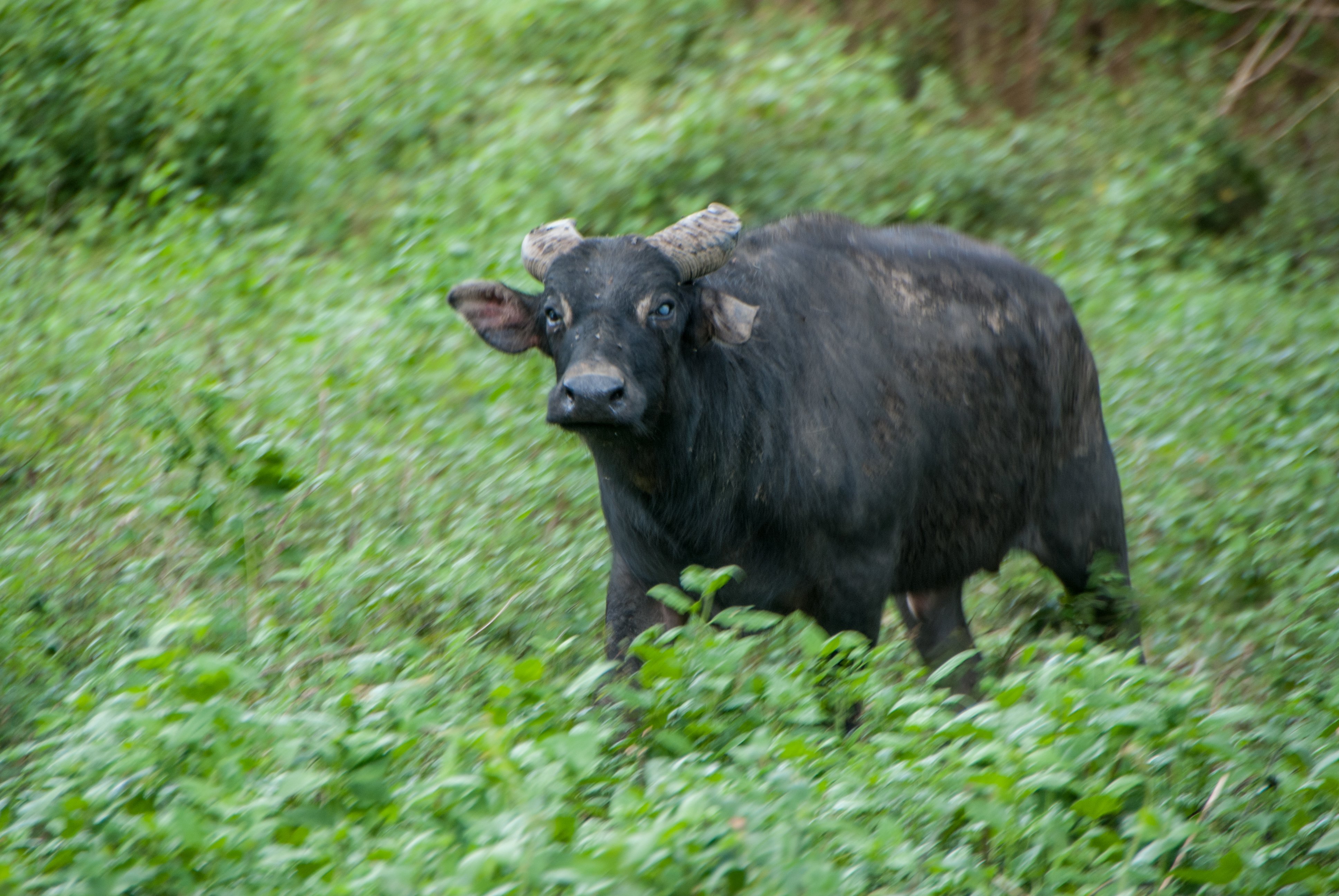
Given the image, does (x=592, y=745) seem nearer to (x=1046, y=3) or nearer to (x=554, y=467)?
(x=554, y=467)

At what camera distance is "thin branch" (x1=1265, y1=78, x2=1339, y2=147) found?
908 cm

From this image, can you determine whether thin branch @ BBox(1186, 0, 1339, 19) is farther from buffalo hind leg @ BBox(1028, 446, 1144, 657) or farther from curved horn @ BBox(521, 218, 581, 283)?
curved horn @ BBox(521, 218, 581, 283)

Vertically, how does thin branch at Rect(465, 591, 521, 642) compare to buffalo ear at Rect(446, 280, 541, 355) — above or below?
below

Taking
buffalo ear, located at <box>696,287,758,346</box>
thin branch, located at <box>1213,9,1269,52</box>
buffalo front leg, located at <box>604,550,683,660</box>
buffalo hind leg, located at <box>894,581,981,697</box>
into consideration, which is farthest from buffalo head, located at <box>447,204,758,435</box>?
thin branch, located at <box>1213,9,1269,52</box>

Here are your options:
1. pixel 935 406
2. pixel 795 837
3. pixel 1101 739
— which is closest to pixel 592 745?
pixel 795 837

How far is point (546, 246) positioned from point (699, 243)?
53 centimetres

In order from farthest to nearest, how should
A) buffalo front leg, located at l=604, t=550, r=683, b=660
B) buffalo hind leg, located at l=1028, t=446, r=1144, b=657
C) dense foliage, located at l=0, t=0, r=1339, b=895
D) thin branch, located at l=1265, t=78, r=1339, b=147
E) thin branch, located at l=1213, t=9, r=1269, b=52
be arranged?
thin branch, located at l=1213, t=9, r=1269, b=52, thin branch, located at l=1265, t=78, r=1339, b=147, buffalo hind leg, located at l=1028, t=446, r=1144, b=657, buffalo front leg, located at l=604, t=550, r=683, b=660, dense foliage, located at l=0, t=0, r=1339, b=895

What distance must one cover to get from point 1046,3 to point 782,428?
8394mm

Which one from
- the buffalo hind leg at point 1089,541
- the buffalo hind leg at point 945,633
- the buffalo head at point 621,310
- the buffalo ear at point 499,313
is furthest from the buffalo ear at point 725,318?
the buffalo hind leg at point 1089,541

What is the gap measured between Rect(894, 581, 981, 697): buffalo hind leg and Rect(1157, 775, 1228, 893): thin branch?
200cm

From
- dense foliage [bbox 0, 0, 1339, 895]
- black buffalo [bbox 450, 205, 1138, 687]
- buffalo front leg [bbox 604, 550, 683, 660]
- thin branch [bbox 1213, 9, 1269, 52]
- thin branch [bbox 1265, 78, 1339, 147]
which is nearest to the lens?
dense foliage [bbox 0, 0, 1339, 895]

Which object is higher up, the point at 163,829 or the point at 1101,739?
the point at 163,829

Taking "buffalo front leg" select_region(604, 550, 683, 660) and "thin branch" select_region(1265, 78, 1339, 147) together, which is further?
"thin branch" select_region(1265, 78, 1339, 147)

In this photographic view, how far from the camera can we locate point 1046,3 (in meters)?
11.5
